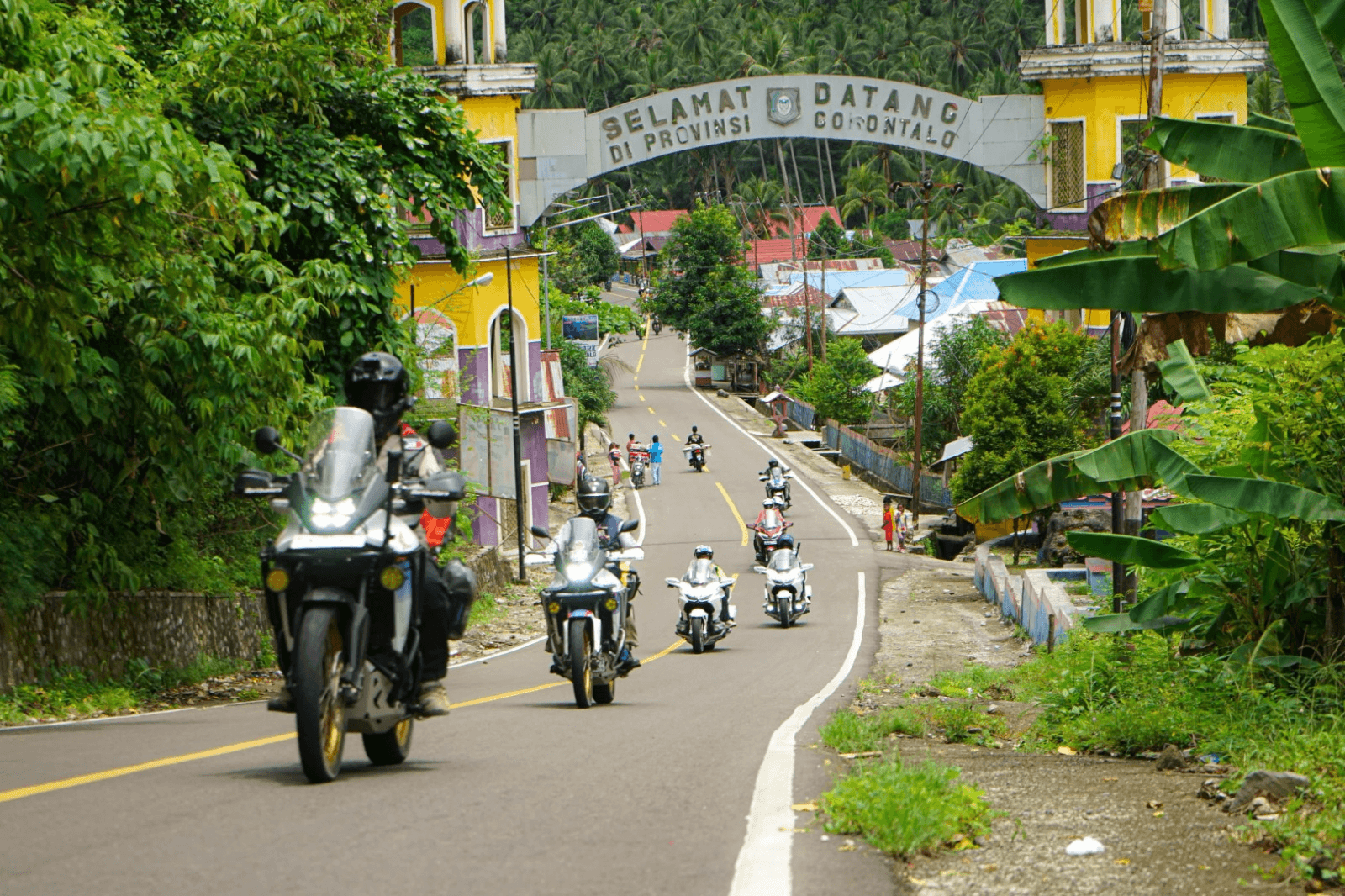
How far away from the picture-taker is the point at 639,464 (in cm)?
5375

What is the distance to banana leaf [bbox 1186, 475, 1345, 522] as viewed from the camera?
9.39 meters

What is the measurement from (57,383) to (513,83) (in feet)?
84.1

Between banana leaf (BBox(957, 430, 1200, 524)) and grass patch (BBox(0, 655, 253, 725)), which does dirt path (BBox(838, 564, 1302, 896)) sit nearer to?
banana leaf (BBox(957, 430, 1200, 524))

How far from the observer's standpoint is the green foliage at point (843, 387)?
68.6 meters

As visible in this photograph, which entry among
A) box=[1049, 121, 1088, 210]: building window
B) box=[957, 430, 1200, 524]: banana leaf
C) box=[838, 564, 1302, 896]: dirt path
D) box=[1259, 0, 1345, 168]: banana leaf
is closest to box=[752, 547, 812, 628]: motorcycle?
box=[957, 430, 1200, 524]: banana leaf

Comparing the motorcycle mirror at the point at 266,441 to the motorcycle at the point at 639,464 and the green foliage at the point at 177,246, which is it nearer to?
the green foliage at the point at 177,246

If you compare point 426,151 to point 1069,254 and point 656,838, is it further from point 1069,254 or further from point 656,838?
point 656,838

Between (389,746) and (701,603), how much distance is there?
1345 cm

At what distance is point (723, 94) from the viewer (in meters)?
33.0

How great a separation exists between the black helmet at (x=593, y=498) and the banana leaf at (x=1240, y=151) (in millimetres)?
5705

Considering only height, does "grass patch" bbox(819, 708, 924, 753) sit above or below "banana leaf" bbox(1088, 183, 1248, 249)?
below

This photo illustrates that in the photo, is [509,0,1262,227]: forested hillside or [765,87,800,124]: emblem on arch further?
[509,0,1262,227]: forested hillside

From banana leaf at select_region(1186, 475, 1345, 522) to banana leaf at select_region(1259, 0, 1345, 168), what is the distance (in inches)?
81.2

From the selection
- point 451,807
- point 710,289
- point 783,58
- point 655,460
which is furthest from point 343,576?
point 783,58
